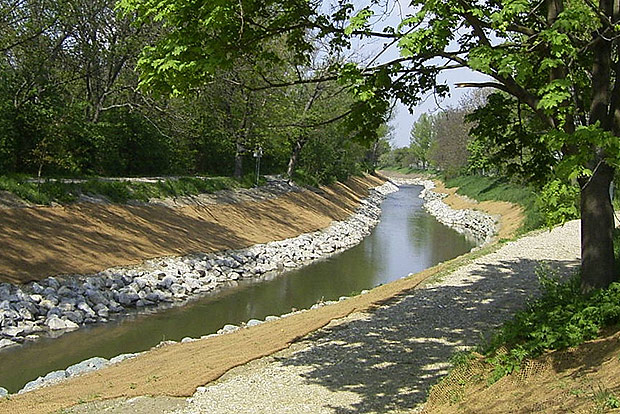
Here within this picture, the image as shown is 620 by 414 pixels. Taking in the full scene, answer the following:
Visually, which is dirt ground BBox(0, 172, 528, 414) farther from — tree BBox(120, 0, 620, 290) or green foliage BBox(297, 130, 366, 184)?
green foliage BBox(297, 130, 366, 184)

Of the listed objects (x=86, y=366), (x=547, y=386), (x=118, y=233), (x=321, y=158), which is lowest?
(x=86, y=366)

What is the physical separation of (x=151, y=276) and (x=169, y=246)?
319cm

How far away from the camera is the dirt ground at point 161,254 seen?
321 inches

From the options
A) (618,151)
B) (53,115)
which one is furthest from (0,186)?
(618,151)

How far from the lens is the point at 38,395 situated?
8.89 metres

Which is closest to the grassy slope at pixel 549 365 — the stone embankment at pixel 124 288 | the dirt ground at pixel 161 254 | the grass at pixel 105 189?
the dirt ground at pixel 161 254

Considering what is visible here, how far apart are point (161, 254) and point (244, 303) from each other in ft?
14.2

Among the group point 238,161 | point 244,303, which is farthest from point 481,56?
point 238,161

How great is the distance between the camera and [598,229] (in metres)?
7.41

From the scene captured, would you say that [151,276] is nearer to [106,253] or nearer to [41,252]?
[106,253]

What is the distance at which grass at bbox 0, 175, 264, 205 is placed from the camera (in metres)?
19.2

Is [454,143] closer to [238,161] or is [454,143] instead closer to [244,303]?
[238,161]

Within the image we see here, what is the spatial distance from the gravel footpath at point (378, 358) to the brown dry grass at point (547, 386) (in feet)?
1.73

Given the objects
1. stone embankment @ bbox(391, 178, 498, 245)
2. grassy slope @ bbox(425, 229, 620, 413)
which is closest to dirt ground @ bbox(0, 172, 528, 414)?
grassy slope @ bbox(425, 229, 620, 413)
